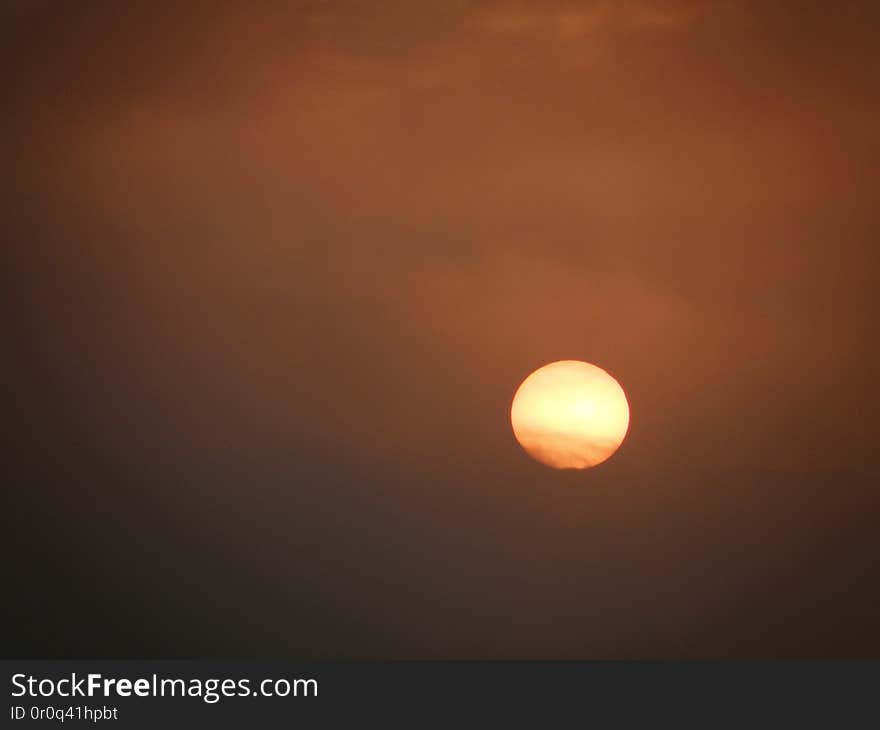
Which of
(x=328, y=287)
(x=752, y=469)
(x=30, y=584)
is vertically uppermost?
(x=328, y=287)

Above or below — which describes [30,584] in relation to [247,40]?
below

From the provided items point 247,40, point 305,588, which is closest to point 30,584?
point 305,588

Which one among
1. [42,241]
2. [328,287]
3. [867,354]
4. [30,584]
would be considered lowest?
[30,584]

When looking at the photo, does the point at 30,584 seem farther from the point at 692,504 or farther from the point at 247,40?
the point at 692,504

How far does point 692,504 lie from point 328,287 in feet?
11.9

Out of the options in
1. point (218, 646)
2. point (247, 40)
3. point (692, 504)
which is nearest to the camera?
point (247, 40)

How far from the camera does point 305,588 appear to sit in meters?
8.39

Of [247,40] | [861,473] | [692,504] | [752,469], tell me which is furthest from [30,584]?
[861,473]

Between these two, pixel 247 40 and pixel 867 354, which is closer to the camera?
pixel 247 40

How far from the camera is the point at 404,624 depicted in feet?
27.3

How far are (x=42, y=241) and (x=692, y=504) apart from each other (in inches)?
237

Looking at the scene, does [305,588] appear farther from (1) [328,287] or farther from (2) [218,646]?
(1) [328,287]

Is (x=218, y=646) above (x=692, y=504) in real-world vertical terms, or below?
below

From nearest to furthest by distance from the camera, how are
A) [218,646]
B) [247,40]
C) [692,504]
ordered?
[247,40] → [218,646] → [692,504]
